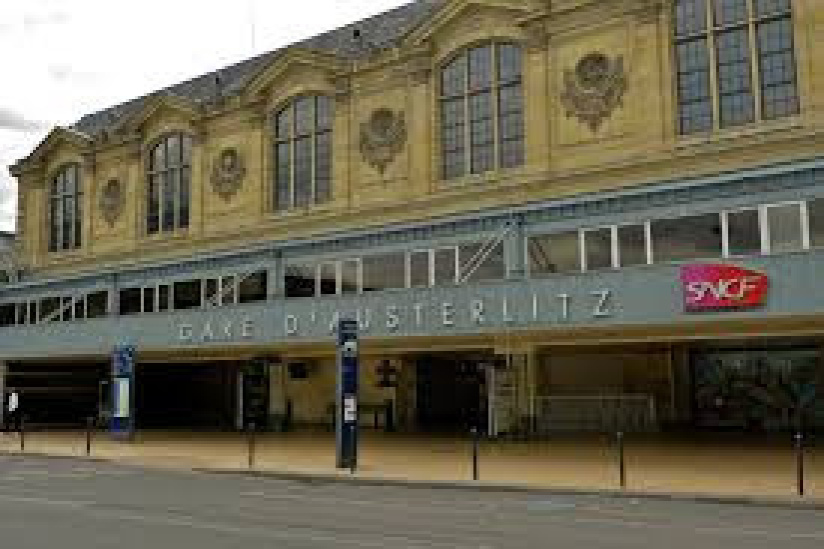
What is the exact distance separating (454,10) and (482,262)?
1221 centimetres

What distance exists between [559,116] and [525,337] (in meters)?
9.77

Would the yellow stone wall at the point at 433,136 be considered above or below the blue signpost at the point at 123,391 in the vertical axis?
above

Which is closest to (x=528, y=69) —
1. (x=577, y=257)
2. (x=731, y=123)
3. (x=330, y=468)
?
(x=731, y=123)

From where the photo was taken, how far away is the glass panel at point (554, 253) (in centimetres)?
2430

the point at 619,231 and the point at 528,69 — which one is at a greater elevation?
the point at 528,69

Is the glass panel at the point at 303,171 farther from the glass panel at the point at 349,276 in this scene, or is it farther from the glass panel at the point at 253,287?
the glass panel at the point at 349,276

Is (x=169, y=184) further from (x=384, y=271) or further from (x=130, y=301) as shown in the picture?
(x=384, y=271)

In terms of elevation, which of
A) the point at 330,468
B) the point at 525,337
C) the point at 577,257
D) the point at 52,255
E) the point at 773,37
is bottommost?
the point at 330,468

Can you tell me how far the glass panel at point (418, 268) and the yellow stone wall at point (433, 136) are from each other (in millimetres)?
5912

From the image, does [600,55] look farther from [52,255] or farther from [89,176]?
[52,255]

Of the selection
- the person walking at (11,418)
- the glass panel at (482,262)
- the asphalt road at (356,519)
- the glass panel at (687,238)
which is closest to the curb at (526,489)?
the asphalt road at (356,519)

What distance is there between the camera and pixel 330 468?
22.4m

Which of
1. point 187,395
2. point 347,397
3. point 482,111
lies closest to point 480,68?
point 482,111

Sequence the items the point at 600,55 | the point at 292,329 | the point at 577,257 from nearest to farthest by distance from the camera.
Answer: the point at 577,257 → the point at 292,329 → the point at 600,55
